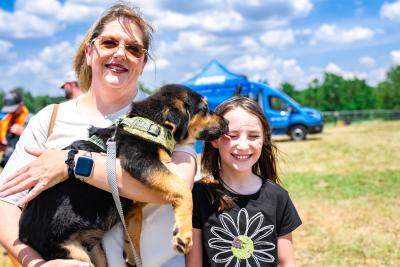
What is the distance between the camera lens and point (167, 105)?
266cm

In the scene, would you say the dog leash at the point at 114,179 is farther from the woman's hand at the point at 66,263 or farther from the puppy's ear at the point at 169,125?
the puppy's ear at the point at 169,125

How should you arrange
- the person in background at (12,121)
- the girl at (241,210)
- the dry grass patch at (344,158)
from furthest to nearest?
1. the dry grass patch at (344,158)
2. the person in background at (12,121)
3. the girl at (241,210)

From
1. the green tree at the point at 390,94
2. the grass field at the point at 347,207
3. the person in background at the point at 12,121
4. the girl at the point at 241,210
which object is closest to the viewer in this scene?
the girl at the point at 241,210

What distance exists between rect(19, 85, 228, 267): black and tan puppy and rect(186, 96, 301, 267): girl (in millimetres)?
446

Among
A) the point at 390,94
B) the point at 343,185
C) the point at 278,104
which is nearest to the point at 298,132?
the point at 278,104

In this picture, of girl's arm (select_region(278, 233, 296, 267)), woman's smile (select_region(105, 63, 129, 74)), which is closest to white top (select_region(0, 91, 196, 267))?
woman's smile (select_region(105, 63, 129, 74))

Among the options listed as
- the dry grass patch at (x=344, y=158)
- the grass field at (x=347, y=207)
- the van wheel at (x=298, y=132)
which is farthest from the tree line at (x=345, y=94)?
the grass field at (x=347, y=207)

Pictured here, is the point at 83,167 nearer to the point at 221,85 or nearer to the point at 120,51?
the point at 120,51

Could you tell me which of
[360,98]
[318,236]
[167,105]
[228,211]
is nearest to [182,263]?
[228,211]

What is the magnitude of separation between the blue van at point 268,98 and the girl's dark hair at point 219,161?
Result: 1748 centimetres

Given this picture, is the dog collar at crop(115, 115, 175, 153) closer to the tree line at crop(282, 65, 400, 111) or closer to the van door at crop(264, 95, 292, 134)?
the van door at crop(264, 95, 292, 134)

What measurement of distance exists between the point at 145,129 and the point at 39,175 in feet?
2.04

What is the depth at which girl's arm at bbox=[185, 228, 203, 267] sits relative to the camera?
8.76ft

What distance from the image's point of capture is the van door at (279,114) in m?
23.3
